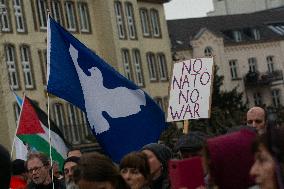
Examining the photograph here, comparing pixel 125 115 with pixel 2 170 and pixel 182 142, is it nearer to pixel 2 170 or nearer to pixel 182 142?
pixel 182 142

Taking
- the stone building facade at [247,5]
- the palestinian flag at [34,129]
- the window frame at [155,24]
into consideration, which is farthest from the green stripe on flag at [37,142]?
the stone building facade at [247,5]

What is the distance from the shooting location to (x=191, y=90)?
36.6 ft

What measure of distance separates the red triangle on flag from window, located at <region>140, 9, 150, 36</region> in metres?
38.6

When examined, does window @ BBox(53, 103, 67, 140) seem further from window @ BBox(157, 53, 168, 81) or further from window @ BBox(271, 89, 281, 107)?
window @ BBox(271, 89, 281, 107)

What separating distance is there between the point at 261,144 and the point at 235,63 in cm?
6563

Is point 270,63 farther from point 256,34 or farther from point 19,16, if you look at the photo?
point 19,16

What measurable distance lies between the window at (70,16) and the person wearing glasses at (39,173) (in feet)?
127

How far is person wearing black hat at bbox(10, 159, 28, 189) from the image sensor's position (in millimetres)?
10828

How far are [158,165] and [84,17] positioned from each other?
42.8 meters

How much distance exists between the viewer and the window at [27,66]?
44.4 metres

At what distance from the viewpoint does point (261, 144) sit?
180 inches

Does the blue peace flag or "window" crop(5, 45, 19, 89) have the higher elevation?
"window" crop(5, 45, 19, 89)

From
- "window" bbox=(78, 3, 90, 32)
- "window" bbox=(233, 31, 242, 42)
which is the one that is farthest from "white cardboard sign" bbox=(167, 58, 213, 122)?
"window" bbox=(233, 31, 242, 42)

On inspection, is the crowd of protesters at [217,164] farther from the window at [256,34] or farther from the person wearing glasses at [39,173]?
the window at [256,34]
